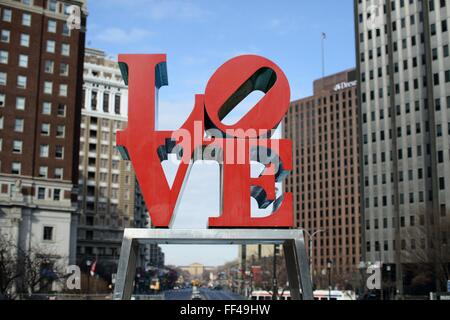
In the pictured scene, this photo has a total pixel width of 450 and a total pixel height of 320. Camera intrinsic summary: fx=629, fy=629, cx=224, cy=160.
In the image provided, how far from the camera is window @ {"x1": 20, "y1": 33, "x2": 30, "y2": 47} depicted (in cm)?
9036

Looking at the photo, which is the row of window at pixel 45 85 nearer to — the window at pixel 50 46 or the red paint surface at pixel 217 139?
the window at pixel 50 46

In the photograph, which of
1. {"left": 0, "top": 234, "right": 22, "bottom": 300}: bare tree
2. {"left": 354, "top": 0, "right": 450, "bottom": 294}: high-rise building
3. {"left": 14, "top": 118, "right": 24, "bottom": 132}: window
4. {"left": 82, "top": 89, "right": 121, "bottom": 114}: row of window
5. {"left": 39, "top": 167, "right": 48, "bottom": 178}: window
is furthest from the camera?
{"left": 82, "top": 89, "right": 121, "bottom": 114}: row of window

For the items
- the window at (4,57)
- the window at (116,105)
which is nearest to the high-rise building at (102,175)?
the window at (116,105)

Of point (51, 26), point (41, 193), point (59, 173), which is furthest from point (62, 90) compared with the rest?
point (41, 193)

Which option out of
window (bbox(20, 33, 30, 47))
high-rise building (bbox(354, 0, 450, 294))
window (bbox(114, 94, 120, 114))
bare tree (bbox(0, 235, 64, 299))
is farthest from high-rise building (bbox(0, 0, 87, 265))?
window (bbox(114, 94, 120, 114))

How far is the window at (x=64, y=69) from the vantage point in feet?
305

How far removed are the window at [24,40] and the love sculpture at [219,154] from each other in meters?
71.9

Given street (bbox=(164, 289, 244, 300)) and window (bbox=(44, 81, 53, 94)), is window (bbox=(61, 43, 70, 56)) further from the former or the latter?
street (bbox=(164, 289, 244, 300))

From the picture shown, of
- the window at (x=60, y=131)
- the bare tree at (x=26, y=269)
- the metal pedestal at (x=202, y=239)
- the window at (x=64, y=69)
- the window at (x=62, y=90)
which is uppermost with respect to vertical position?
the window at (x=64, y=69)

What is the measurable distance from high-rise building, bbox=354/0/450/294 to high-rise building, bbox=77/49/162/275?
61.3m

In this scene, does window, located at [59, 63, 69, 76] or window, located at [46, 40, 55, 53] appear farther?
window, located at [59, 63, 69, 76]

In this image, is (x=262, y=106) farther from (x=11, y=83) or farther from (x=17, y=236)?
(x=11, y=83)

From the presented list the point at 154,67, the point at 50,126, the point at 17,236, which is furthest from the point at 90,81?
the point at 154,67
